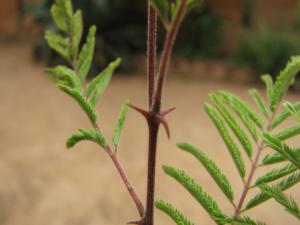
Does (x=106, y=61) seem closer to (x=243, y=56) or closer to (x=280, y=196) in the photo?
(x=243, y=56)

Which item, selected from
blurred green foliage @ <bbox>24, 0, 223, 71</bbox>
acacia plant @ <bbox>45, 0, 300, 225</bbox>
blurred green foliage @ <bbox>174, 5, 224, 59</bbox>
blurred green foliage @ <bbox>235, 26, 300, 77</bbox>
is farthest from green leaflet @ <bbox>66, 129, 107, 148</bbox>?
blurred green foliage @ <bbox>174, 5, 224, 59</bbox>

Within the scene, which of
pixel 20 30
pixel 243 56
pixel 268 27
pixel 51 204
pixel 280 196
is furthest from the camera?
pixel 20 30

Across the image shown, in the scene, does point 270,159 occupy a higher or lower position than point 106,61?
lower

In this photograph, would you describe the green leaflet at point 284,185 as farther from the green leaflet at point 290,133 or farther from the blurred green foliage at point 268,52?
the blurred green foliage at point 268,52

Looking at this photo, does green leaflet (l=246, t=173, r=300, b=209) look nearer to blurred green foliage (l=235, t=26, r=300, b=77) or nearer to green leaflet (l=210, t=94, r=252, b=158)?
green leaflet (l=210, t=94, r=252, b=158)

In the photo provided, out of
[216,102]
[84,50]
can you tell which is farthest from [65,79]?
[216,102]

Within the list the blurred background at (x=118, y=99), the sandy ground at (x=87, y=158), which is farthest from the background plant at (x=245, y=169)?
the blurred background at (x=118, y=99)

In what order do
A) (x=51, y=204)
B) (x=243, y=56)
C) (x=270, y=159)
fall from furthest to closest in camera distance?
(x=243, y=56), (x=51, y=204), (x=270, y=159)
